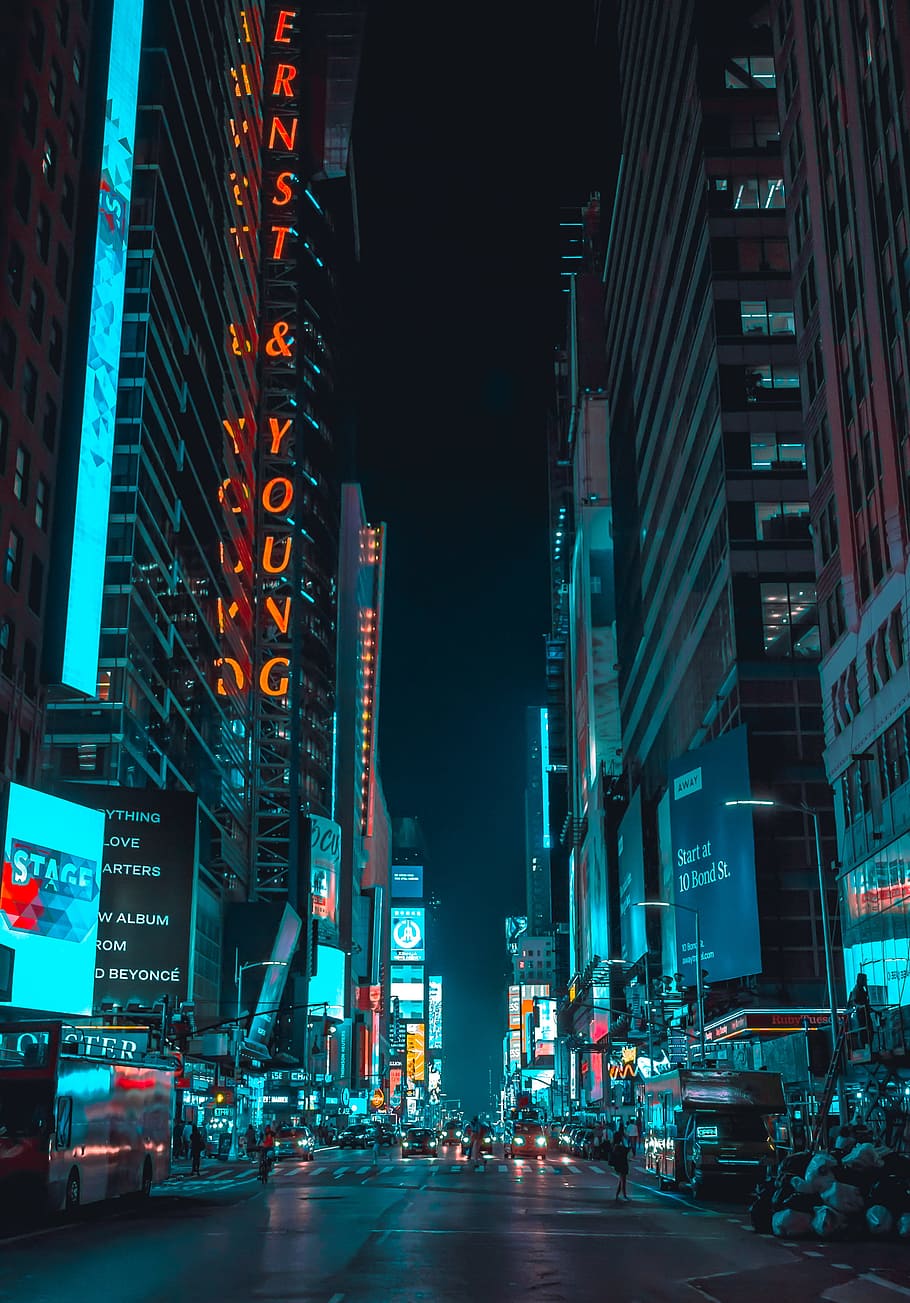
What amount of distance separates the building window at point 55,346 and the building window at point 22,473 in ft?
17.8

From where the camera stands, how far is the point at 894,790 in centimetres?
4859

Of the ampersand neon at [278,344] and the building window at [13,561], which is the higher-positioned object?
the ampersand neon at [278,344]

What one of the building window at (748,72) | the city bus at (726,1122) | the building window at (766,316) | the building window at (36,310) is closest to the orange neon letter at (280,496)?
the building window at (766,316)

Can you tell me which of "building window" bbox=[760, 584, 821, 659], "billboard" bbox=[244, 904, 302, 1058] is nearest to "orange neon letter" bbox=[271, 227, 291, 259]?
"billboard" bbox=[244, 904, 302, 1058]

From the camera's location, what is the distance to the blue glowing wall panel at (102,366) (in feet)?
199

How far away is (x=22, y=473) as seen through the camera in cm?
5806

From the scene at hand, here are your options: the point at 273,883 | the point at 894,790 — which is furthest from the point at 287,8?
the point at 894,790

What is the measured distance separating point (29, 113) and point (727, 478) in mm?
42498

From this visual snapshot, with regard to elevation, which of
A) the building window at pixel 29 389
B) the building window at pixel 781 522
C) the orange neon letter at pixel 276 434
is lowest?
the building window at pixel 29 389

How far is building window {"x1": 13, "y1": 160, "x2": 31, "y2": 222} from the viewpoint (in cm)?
5812

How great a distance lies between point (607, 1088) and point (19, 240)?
116725 mm

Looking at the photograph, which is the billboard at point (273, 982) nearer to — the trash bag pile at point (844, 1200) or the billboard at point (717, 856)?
the billboard at point (717, 856)

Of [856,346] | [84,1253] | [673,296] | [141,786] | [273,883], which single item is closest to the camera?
[84,1253]

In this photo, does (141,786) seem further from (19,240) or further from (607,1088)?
(607,1088)
